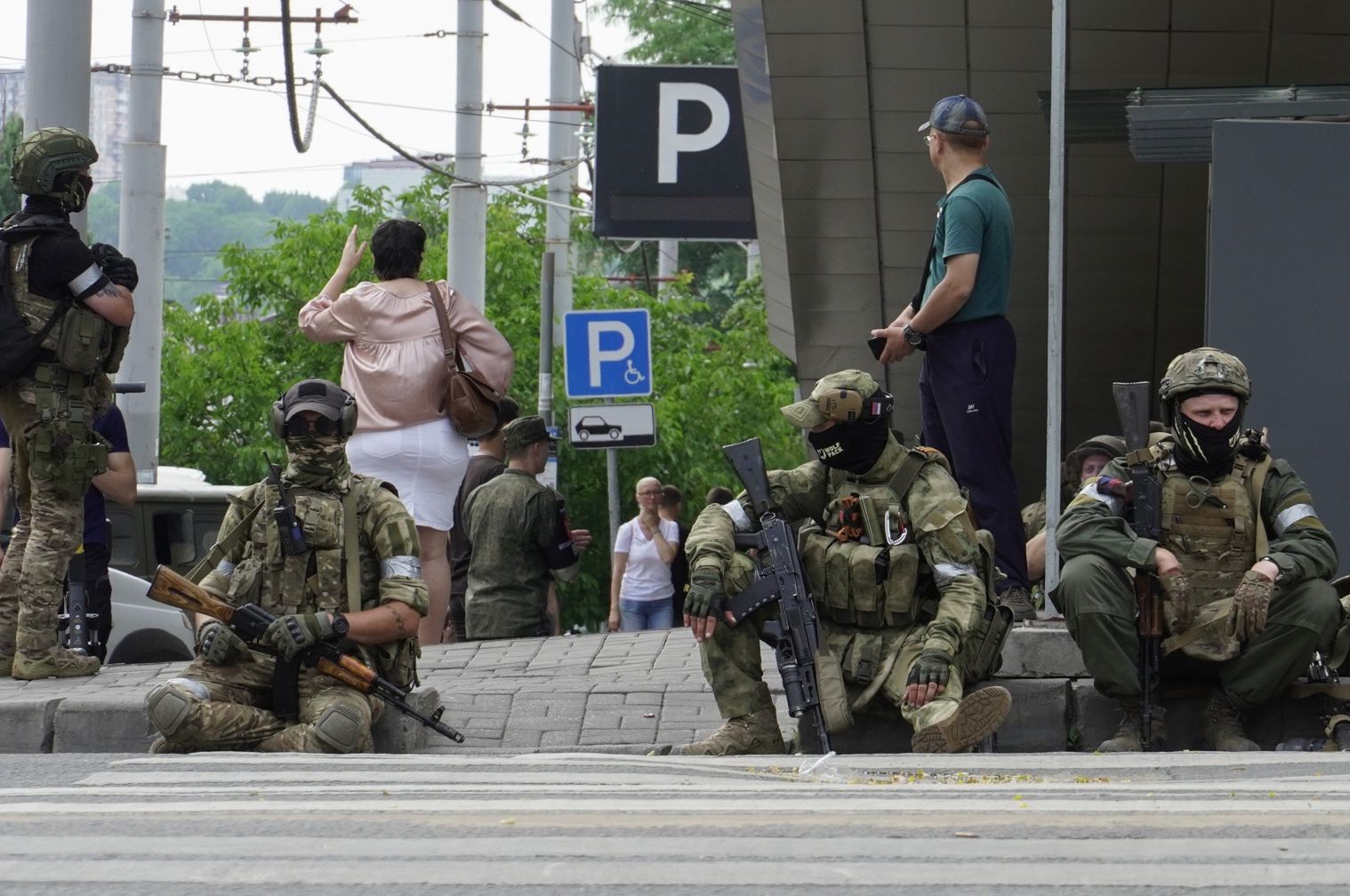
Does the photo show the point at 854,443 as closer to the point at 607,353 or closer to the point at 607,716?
the point at 607,716

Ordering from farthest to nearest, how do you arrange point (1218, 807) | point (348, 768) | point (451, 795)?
1. point (348, 768)
2. point (451, 795)
3. point (1218, 807)

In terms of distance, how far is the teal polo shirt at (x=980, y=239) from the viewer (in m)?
7.18

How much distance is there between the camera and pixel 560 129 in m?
22.0

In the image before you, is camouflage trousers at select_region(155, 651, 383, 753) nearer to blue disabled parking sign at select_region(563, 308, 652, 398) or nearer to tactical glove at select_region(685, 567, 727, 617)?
tactical glove at select_region(685, 567, 727, 617)

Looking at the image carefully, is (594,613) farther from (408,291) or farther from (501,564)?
(408,291)

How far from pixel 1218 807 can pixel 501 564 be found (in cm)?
611

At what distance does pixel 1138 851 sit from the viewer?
3.95 meters

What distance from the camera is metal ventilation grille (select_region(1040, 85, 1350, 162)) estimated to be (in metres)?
8.26

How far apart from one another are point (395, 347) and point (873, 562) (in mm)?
2882

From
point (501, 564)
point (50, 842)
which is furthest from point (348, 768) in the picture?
point (501, 564)

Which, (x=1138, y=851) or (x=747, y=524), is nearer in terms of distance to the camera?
(x=1138, y=851)

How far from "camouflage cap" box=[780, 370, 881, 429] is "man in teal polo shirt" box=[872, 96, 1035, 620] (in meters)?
0.62

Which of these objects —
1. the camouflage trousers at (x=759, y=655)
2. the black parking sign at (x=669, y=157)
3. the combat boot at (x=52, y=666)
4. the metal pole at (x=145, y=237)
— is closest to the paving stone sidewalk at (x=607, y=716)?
the combat boot at (x=52, y=666)

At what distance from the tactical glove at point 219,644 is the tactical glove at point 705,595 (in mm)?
1400
